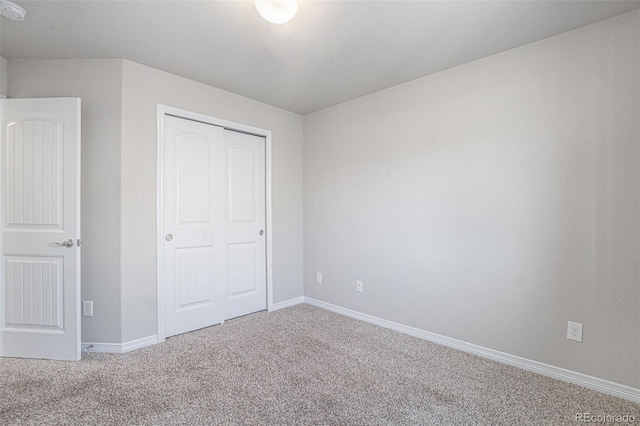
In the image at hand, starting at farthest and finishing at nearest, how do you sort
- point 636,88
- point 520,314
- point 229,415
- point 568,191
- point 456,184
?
point 456,184
point 520,314
point 568,191
point 636,88
point 229,415

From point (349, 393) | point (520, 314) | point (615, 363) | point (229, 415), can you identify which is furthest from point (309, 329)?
point (615, 363)

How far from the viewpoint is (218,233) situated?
3.19 metres

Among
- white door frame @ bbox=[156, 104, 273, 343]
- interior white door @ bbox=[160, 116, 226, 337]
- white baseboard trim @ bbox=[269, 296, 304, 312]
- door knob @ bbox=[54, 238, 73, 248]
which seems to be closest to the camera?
door knob @ bbox=[54, 238, 73, 248]

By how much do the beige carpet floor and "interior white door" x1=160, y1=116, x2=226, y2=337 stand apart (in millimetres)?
392

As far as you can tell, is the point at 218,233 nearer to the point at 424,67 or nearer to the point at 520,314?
the point at 424,67

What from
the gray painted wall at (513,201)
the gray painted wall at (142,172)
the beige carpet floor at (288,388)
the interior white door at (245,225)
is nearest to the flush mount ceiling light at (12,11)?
the gray painted wall at (142,172)

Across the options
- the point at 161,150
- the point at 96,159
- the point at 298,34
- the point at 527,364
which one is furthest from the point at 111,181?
the point at 527,364

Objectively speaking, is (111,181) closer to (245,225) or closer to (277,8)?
(245,225)

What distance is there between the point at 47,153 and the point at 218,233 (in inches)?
59.6

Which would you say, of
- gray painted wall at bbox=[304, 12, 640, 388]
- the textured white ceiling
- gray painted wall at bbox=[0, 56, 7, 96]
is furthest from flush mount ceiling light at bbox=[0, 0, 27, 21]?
gray painted wall at bbox=[304, 12, 640, 388]

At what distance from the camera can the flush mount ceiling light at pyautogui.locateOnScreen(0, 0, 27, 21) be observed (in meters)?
1.84

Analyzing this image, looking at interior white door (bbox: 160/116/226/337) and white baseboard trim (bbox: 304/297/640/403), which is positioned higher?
interior white door (bbox: 160/116/226/337)

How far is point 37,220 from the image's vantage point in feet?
7.82
